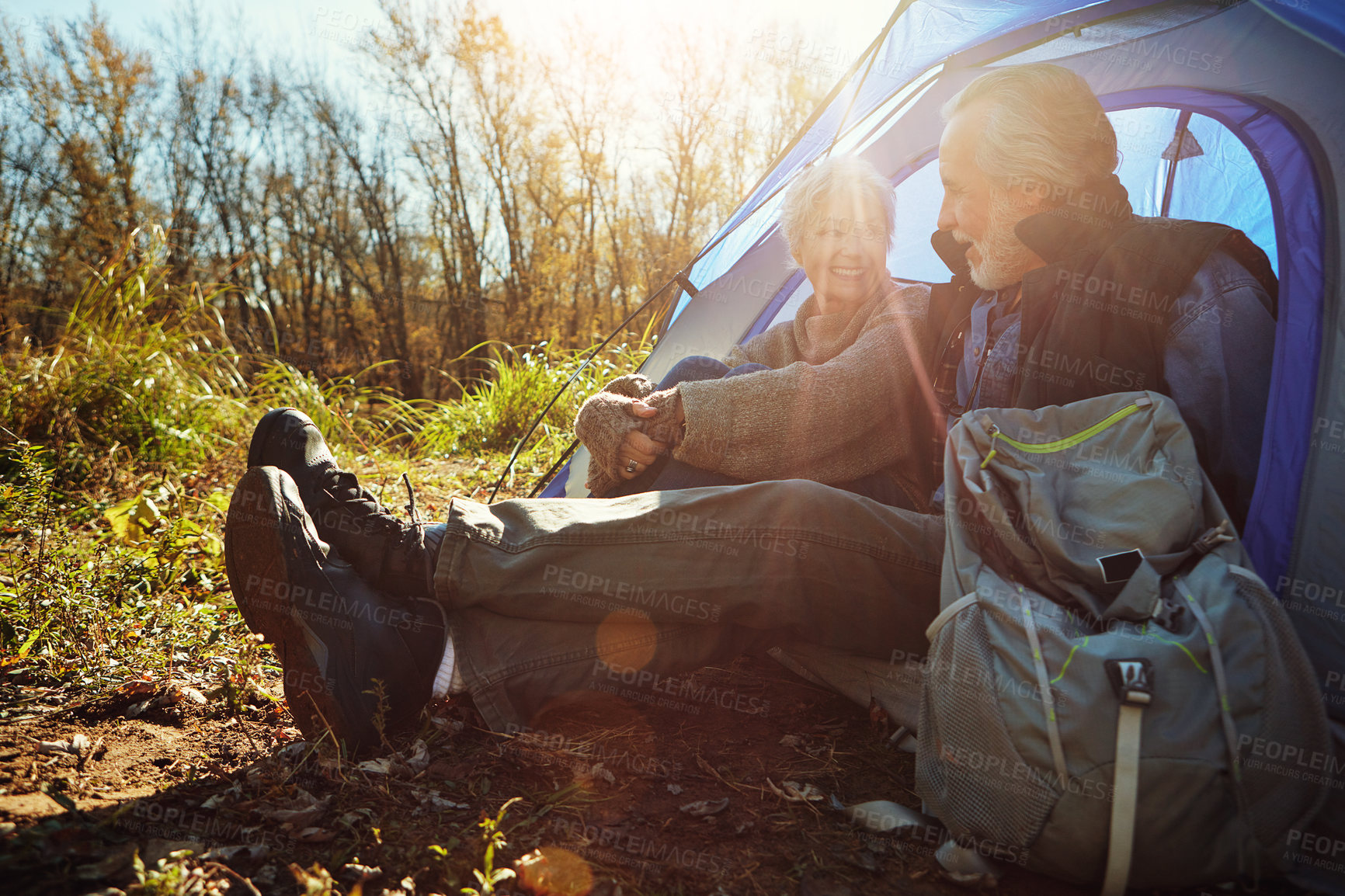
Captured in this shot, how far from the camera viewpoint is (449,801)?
128cm

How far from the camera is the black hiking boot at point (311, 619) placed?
1.31m

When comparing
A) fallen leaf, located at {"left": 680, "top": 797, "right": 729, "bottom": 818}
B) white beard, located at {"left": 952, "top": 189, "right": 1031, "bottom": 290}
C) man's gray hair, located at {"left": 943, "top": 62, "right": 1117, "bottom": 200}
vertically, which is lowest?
fallen leaf, located at {"left": 680, "top": 797, "right": 729, "bottom": 818}

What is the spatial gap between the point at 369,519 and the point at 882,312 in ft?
4.87

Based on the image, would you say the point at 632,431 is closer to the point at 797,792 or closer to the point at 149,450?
the point at 797,792

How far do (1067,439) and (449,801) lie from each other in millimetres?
1273

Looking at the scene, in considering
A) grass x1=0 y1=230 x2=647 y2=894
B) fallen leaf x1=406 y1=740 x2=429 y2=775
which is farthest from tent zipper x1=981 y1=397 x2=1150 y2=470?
fallen leaf x1=406 y1=740 x2=429 y2=775

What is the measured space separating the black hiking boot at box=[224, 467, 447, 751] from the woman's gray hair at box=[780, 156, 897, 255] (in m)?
1.71

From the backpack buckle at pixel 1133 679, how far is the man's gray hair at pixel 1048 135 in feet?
4.12

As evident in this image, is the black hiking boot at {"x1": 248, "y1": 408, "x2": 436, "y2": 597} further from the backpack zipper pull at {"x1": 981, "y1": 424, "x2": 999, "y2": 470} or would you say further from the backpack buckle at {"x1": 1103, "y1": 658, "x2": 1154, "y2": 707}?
the backpack buckle at {"x1": 1103, "y1": 658, "x2": 1154, "y2": 707}

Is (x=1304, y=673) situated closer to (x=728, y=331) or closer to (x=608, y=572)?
(x=608, y=572)

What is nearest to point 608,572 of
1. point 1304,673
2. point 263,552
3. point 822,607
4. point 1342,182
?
point 822,607

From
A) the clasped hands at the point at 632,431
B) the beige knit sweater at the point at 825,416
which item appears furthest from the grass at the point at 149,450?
the beige knit sweater at the point at 825,416

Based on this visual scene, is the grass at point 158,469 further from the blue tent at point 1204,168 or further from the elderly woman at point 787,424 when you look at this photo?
the blue tent at point 1204,168

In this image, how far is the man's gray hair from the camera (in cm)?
180
